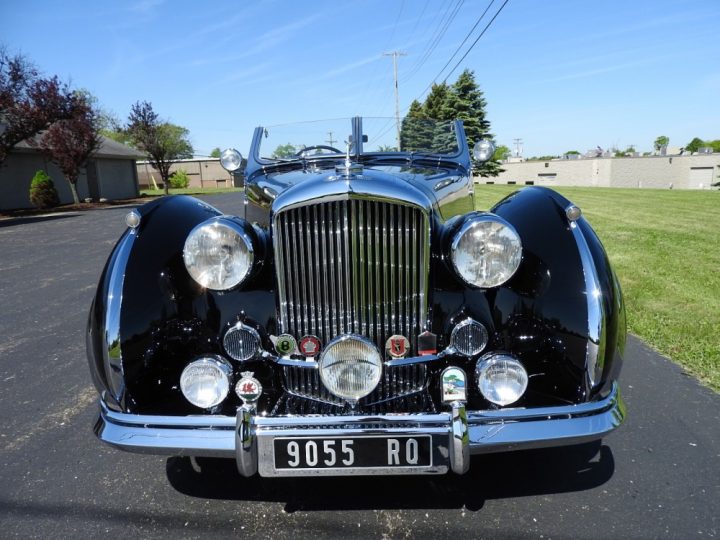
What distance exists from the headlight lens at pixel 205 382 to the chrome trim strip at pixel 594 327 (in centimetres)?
154

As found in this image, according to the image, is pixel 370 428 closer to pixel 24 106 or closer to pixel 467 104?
pixel 24 106

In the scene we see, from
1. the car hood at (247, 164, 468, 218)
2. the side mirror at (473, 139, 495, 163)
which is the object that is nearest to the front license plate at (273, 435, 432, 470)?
the car hood at (247, 164, 468, 218)

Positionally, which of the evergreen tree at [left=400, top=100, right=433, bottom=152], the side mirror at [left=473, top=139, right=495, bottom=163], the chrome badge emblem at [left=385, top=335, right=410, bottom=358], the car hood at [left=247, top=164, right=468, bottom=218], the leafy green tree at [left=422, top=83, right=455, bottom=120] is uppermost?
the leafy green tree at [left=422, top=83, right=455, bottom=120]

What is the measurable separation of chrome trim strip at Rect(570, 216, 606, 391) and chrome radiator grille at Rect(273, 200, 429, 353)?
0.72 meters

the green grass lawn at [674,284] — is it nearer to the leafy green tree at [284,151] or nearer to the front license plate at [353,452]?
the front license plate at [353,452]

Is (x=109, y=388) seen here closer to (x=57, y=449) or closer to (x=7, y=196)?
(x=57, y=449)

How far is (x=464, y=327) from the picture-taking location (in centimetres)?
222

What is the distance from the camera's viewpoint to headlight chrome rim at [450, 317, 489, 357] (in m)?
2.21

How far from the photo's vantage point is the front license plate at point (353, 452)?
6.16 feet

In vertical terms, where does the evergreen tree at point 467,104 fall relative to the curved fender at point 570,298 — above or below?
above

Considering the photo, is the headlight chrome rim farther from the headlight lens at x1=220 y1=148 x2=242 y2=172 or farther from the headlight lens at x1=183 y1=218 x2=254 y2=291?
the headlight lens at x1=220 y1=148 x2=242 y2=172

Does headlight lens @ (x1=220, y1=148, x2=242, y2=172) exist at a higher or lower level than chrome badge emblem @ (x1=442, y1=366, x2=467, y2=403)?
higher

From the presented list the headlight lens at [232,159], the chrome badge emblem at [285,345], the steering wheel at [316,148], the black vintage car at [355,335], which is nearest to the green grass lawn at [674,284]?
the black vintage car at [355,335]

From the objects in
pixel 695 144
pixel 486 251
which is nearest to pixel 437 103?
pixel 486 251
